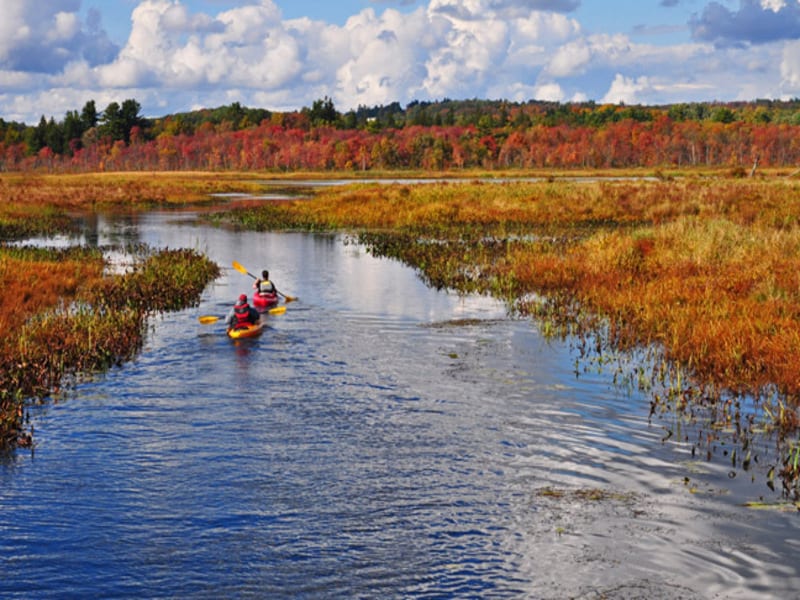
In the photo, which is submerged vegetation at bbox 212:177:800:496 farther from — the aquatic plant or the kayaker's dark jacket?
the aquatic plant

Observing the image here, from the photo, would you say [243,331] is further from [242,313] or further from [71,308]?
[71,308]

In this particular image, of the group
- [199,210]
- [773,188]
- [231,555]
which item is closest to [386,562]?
[231,555]

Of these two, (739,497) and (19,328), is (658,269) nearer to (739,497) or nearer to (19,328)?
(739,497)

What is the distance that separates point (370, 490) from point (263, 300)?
1302cm

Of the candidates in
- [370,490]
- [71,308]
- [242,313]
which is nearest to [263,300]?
[242,313]

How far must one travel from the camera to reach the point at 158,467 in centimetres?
1136

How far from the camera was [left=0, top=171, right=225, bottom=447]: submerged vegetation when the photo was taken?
14969mm

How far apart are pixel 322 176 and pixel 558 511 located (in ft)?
470

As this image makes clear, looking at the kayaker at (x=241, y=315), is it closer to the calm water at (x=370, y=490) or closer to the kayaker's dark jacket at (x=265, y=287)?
the calm water at (x=370, y=490)

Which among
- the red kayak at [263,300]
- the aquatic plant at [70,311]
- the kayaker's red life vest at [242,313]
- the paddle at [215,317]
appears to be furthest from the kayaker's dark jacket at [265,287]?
the kayaker's red life vest at [242,313]

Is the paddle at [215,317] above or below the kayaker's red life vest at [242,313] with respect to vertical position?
below

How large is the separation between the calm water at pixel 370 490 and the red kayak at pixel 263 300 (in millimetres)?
4770

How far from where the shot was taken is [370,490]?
34.9 feet

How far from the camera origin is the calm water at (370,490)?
8.48 meters
